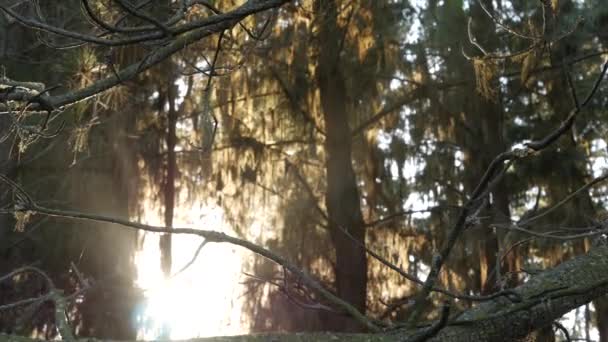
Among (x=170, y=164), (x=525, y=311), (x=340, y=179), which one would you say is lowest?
(x=525, y=311)

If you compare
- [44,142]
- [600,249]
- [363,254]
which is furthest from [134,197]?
[600,249]

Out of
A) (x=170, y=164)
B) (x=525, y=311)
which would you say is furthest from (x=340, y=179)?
(x=525, y=311)

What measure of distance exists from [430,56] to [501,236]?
176 cm

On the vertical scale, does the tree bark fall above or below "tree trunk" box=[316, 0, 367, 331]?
below

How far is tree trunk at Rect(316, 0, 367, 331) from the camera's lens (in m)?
6.11

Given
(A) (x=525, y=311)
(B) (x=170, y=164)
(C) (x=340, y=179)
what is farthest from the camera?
(B) (x=170, y=164)

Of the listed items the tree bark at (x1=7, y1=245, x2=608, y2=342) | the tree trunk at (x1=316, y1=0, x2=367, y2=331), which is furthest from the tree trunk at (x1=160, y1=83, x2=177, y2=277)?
the tree bark at (x1=7, y1=245, x2=608, y2=342)

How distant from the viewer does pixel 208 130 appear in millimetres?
3018

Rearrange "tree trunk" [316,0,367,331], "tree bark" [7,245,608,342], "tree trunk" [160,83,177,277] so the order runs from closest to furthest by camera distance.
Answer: "tree bark" [7,245,608,342] → "tree trunk" [316,0,367,331] → "tree trunk" [160,83,177,277]

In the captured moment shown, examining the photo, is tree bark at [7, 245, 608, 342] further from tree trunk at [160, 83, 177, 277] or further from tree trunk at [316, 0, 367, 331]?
tree trunk at [160, 83, 177, 277]

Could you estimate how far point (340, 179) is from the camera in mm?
6285

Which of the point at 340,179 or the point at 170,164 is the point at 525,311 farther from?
the point at 170,164

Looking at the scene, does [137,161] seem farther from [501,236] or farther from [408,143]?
[501,236]

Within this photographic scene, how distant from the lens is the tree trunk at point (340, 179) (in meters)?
6.11
